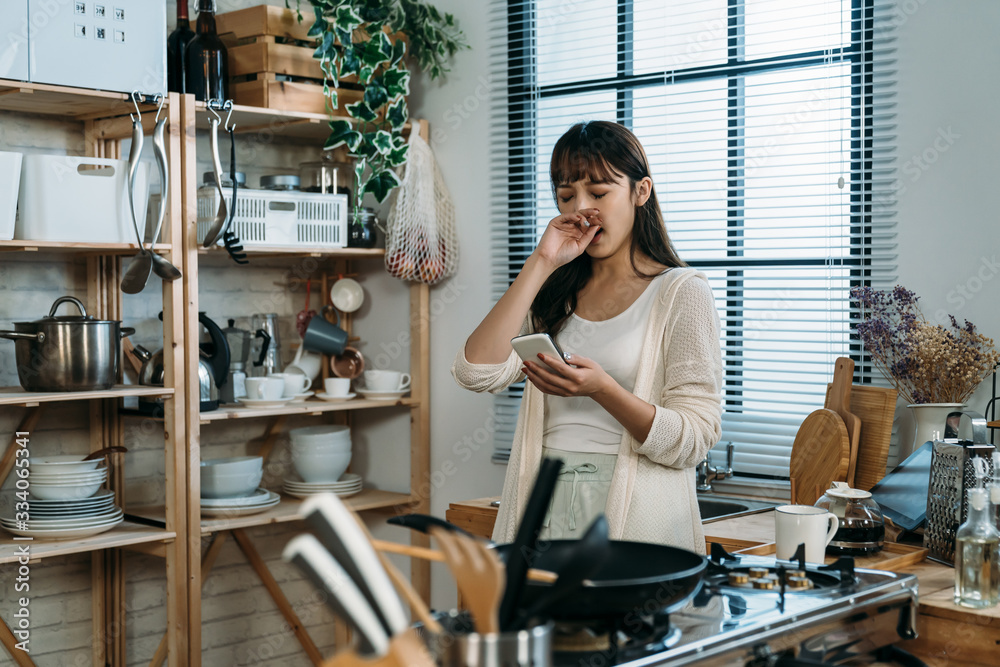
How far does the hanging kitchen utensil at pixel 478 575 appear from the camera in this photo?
0.75m

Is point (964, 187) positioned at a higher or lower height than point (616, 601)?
higher

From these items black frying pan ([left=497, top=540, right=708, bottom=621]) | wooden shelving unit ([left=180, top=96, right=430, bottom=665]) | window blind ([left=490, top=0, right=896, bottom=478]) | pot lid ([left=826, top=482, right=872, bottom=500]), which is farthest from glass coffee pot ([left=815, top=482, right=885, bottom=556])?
wooden shelving unit ([left=180, top=96, right=430, bottom=665])

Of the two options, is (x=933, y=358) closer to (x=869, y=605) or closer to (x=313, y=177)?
(x=869, y=605)

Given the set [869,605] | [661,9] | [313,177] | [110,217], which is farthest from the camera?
[313,177]

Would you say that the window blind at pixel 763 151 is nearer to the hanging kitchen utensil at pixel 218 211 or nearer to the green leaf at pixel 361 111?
the green leaf at pixel 361 111

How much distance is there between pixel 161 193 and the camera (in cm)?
274

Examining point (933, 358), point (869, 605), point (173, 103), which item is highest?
point (173, 103)

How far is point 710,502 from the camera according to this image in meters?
2.71

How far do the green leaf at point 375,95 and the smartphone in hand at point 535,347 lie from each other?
171 centimetres

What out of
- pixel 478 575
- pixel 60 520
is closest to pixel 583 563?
pixel 478 575

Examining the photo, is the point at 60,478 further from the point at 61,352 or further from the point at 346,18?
the point at 346,18

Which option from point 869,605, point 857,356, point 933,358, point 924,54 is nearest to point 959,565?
point 869,605

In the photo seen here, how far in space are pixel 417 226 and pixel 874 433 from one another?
1.55 metres

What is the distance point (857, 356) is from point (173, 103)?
198 cm
